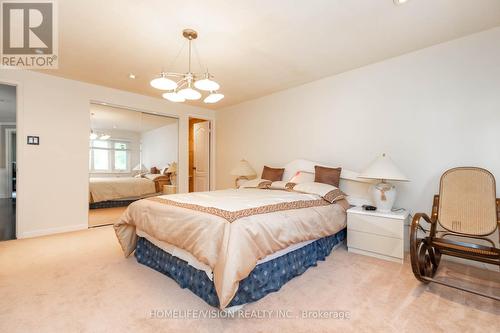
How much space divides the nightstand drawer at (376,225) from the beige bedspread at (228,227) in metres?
0.21

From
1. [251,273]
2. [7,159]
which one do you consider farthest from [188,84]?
[7,159]

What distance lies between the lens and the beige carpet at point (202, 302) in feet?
5.17

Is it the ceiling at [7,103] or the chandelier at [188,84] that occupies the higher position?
the ceiling at [7,103]

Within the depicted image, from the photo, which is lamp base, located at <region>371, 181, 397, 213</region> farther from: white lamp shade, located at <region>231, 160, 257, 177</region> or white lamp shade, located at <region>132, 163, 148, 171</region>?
white lamp shade, located at <region>132, 163, 148, 171</region>

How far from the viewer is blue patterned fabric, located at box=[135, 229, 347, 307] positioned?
1.82 meters

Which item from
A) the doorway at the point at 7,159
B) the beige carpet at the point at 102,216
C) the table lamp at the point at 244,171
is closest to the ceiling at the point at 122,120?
the beige carpet at the point at 102,216

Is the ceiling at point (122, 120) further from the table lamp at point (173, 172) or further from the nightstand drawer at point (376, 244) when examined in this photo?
the nightstand drawer at point (376, 244)

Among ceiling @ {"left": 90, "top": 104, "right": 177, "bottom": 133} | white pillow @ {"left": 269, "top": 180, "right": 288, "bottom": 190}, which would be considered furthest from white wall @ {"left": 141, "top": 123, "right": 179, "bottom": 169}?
white pillow @ {"left": 269, "top": 180, "right": 288, "bottom": 190}

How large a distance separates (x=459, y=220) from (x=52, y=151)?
5.40 m

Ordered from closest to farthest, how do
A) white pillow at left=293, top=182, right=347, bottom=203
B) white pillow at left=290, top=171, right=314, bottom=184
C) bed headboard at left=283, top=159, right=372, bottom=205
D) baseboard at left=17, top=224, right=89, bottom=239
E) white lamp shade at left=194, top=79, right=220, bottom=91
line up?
white lamp shade at left=194, top=79, right=220, bottom=91
white pillow at left=293, top=182, right=347, bottom=203
bed headboard at left=283, top=159, right=372, bottom=205
baseboard at left=17, top=224, right=89, bottom=239
white pillow at left=290, top=171, right=314, bottom=184

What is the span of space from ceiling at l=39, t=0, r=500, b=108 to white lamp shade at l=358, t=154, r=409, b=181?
138cm

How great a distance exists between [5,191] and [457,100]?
10.2 metres

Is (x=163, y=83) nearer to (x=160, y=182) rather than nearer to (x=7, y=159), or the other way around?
(x=160, y=182)

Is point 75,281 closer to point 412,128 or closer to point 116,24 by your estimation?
point 116,24
